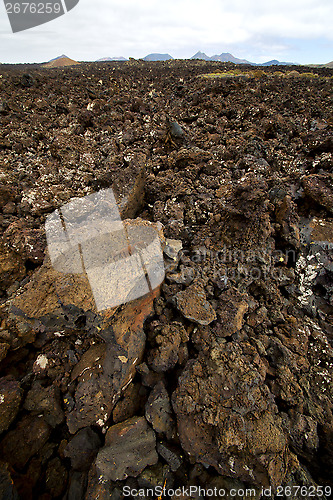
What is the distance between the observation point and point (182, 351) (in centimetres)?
161

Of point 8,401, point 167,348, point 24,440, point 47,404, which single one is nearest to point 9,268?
point 8,401

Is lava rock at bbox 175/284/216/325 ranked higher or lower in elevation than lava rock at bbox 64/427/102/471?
higher

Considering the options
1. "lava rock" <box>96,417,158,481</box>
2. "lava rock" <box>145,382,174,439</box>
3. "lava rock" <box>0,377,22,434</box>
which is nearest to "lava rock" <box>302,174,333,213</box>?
"lava rock" <box>145,382,174,439</box>

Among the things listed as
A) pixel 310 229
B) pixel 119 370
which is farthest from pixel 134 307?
pixel 310 229

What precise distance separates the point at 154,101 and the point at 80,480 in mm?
7421

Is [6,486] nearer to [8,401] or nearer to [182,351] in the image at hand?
[8,401]

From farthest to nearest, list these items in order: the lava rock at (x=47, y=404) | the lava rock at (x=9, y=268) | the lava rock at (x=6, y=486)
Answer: the lava rock at (x=9, y=268)
the lava rock at (x=47, y=404)
the lava rock at (x=6, y=486)

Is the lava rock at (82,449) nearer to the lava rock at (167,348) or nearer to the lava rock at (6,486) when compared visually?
the lava rock at (6,486)

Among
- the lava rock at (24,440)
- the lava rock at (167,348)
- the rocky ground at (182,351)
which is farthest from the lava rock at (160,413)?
the lava rock at (24,440)

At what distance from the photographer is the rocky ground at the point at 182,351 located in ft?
4.27

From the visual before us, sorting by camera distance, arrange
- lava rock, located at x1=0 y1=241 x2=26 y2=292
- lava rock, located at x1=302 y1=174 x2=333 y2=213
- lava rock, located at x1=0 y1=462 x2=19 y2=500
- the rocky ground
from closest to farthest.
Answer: lava rock, located at x1=0 y1=462 x2=19 y2=500 < the rocky ground < lava rock, located at x1=0 y1=241 x2=26 y2=292 < lava rock, located at x1=302 y1=174 x2=333 y2=213

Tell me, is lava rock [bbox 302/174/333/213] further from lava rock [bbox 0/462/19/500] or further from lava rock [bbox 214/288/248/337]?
lava rock [bbox 0/462/19/500]

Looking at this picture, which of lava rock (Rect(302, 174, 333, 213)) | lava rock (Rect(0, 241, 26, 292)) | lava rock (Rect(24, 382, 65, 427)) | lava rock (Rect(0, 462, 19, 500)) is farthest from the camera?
lava rock (Rect(302, 174, 333, 213))

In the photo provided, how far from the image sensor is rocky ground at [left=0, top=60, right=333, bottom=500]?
1.30 m
